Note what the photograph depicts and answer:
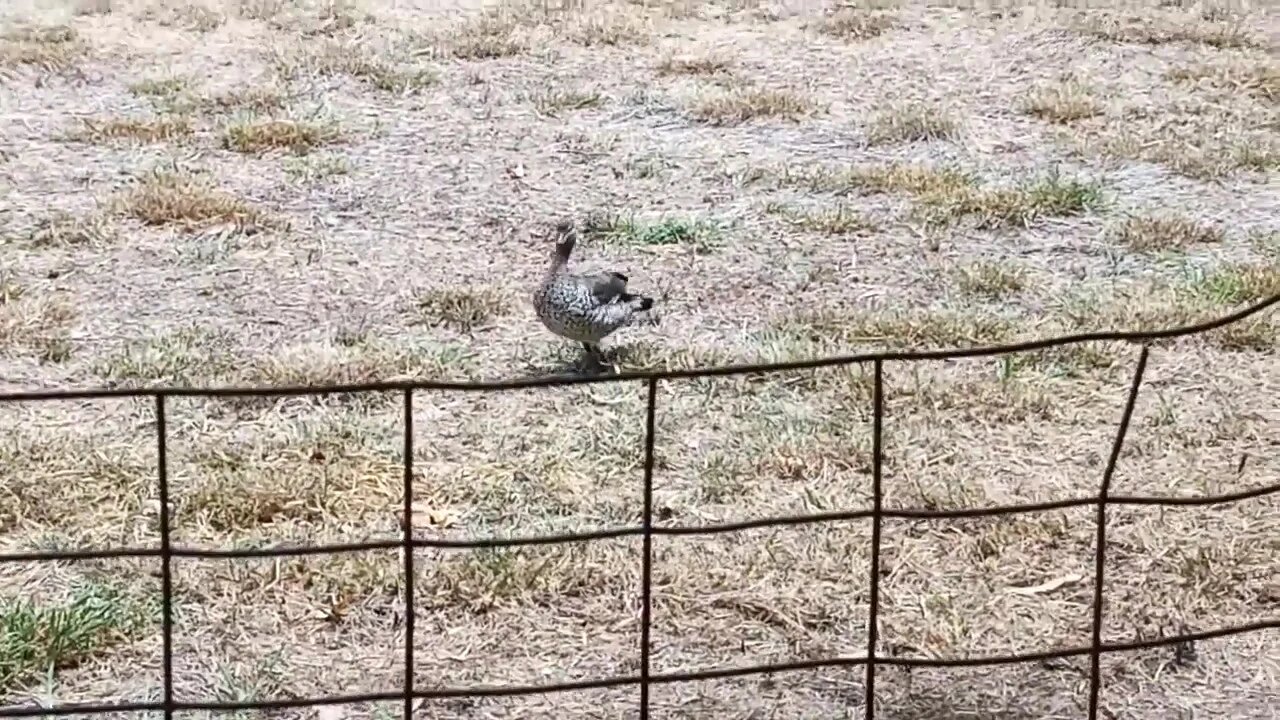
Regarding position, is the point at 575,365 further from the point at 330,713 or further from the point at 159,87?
the point at 159,87

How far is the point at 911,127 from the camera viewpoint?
23.6 feet

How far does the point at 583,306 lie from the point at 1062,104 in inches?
136

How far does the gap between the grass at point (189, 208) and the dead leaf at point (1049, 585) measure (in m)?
3.10

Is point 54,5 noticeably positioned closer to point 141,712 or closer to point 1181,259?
point 1181,259

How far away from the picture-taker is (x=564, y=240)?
5012 millimetres

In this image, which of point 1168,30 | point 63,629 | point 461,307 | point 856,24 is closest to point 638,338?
point 461,307

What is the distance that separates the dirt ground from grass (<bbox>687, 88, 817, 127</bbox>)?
3 centimetres

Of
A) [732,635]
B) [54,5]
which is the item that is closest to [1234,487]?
[732,635]

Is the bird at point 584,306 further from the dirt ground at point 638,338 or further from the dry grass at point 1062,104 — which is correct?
the dry grass at point 1062,104

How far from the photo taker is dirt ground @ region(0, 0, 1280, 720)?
3496mm

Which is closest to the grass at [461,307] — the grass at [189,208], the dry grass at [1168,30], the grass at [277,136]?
the grass at [189,208]

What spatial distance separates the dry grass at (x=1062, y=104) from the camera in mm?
7430

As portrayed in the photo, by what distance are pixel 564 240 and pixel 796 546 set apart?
1451mm

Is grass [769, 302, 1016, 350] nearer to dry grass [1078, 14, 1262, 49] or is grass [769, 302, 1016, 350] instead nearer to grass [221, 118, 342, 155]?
grass [221, 118, 342, 155]
